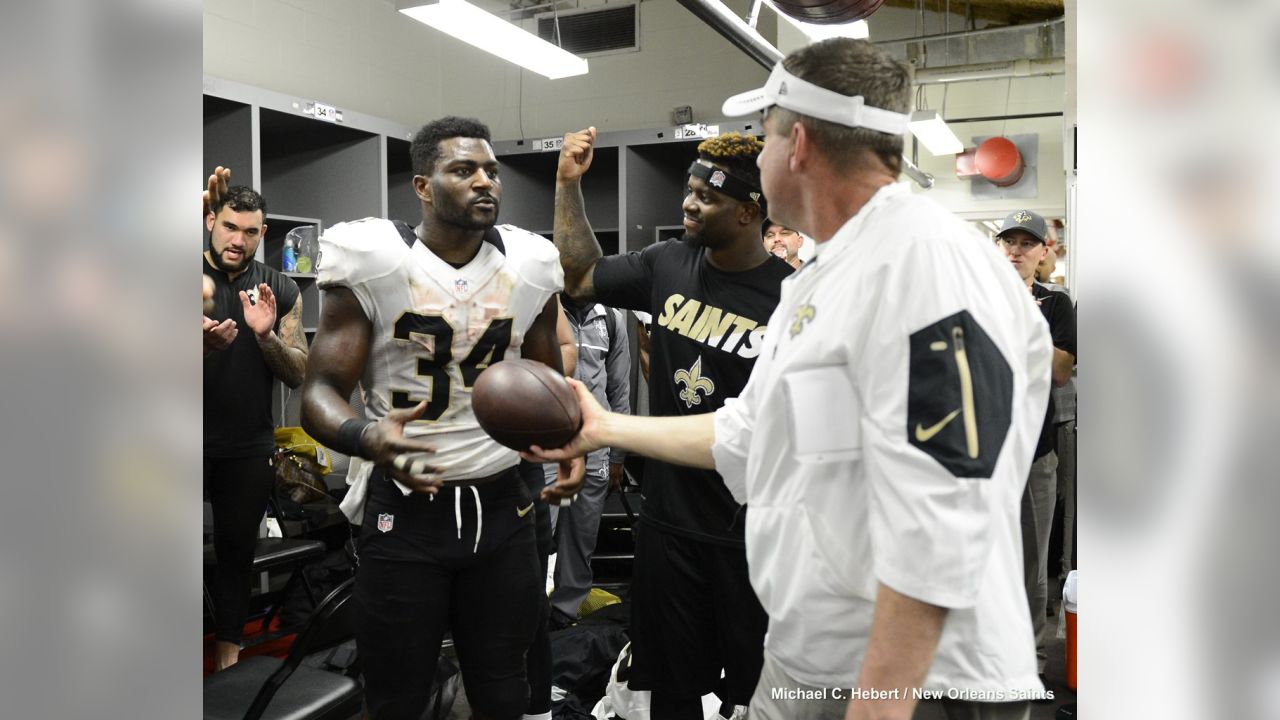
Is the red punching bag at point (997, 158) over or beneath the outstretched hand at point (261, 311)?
over

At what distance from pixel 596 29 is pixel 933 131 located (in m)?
2.73

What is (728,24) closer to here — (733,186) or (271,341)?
(733,186)

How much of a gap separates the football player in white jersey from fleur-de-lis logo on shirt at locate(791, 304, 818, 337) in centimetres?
84

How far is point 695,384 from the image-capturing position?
2330mm

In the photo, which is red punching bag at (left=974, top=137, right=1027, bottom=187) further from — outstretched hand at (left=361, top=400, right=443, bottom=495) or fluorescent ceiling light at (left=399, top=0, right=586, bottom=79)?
outstretched hand at (left=361, top=400, right=443, bottom=495)

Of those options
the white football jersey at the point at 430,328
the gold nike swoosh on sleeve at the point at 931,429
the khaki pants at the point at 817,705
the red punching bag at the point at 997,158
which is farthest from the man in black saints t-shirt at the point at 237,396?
the red punching bag at the point at 997,158

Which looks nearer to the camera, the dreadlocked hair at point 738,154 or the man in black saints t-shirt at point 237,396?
the dreadlocked hair at point 738,154

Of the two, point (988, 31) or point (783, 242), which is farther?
point (988, 31)

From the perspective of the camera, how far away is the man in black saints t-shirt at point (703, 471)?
2.30 m

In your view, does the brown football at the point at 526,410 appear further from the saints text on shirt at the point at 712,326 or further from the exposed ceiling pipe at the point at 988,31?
the exposed ceiling pipe at the point at 988,31

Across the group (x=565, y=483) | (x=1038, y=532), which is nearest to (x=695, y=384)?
(x=565, y=483)

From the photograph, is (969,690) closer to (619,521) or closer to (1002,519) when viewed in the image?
(1002,519)

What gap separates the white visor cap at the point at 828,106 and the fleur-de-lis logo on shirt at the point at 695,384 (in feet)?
3.40

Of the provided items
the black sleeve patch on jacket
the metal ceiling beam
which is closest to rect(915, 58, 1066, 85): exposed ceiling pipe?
the metal ceiling beam
